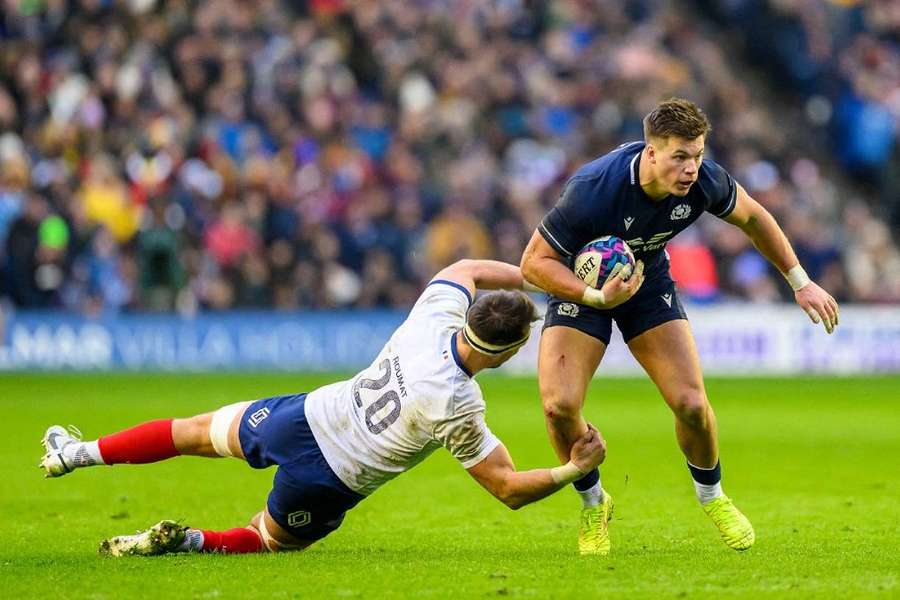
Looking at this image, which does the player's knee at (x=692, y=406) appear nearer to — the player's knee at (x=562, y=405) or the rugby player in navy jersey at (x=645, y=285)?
the rugby player in navy jersey at (x=645, y=285)

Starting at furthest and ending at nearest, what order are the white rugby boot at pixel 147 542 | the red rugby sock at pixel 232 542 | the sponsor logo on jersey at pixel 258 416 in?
the red rugby sock at pixel 232 542, the sponsor logo on jersey at pixel 258 416, the white rugby boot at pixel 147 542

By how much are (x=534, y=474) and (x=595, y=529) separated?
3.00ft

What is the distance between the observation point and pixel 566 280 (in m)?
8.26

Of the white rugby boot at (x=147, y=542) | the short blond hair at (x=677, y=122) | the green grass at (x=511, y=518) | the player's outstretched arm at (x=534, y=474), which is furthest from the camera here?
the white rugby boot at (x=147, y=542)

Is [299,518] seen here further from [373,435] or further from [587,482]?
[587,482]

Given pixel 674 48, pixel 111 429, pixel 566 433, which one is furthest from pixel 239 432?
pixel 674 48

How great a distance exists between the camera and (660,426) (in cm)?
1681

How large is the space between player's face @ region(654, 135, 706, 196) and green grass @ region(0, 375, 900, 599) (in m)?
1.94

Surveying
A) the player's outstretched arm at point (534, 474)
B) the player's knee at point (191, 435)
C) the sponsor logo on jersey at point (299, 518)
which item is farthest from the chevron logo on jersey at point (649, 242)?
the player's knee at point (191, 435)

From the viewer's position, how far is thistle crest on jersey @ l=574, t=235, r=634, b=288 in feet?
27.2

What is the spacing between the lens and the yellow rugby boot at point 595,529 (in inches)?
338

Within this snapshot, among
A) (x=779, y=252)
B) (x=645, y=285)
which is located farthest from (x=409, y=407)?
(x=779, y=252)

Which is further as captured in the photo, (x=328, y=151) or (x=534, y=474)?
(x=328, y=151)

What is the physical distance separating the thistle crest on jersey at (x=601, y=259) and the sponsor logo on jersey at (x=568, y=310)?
0.43m
